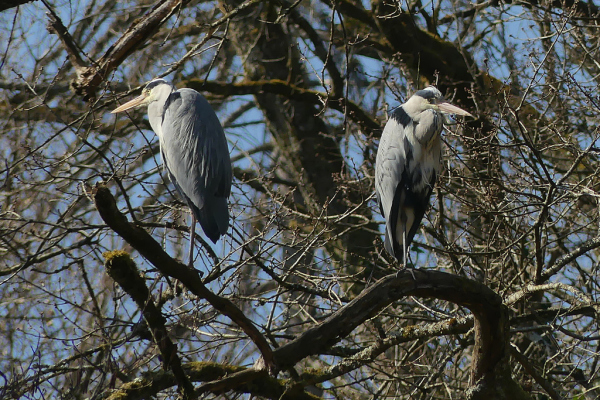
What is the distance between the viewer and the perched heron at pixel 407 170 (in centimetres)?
474

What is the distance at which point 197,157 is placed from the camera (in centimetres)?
482

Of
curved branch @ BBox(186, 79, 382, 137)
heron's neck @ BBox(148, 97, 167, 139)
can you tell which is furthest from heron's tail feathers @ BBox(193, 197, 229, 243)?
curved branch @ BBox(186, 79, 382, 137)

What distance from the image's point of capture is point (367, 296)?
3.34 metres

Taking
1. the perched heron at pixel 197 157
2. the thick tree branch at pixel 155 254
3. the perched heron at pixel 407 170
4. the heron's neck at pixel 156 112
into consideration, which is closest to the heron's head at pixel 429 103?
the perched heron at pixel 407 170

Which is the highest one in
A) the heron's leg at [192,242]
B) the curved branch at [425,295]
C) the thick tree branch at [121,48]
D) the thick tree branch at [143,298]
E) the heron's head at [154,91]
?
the heron's head at [154,91]

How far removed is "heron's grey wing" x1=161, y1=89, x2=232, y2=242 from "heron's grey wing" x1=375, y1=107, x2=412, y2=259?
3.34 ft

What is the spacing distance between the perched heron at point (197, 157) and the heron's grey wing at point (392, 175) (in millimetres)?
1020

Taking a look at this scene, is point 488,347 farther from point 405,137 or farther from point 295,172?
point 295,172

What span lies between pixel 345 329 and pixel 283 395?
0.69 m

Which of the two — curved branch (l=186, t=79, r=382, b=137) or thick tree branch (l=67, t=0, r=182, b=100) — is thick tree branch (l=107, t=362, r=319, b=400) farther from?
curved branch (l=186, t=79, r=382, b=137)

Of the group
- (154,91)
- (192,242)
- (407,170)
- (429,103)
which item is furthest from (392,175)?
(154,91)

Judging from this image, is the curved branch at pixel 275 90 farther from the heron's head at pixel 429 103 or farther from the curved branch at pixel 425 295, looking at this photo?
the curved branch at pixel 425 295

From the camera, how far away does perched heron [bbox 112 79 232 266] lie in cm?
452

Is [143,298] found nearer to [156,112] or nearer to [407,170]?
[407,170]
